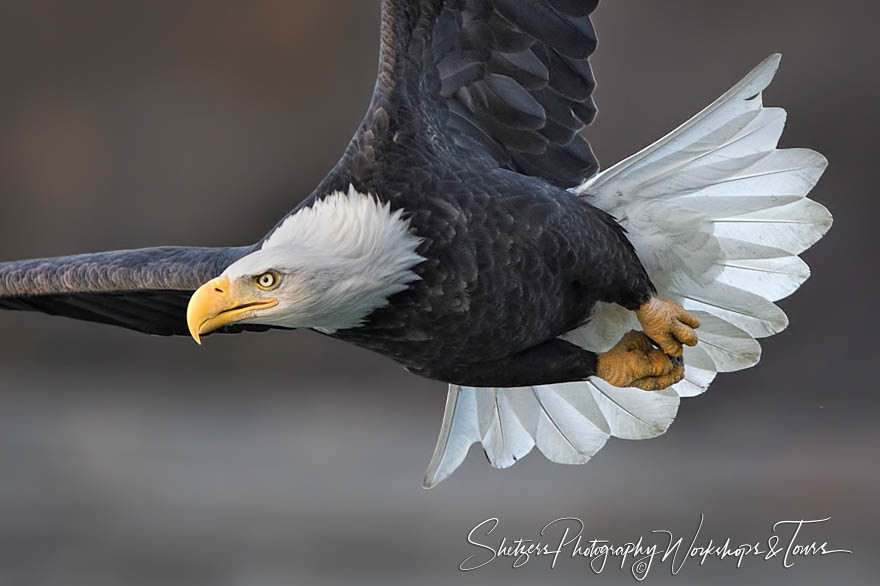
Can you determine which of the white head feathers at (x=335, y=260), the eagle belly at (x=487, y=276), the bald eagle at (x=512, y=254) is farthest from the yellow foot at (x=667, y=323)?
the white head feathers at (x=335, y=260)

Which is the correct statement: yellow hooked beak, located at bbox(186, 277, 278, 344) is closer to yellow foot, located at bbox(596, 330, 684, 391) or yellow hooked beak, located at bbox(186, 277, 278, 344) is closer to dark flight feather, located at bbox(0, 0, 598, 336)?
dark flight feather, located at bbox(0, 0, 598, 336)

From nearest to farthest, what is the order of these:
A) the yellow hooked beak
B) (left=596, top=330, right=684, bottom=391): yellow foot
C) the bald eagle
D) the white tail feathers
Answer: the yellow hooked beak, the bald eagle, the white tail feathers, (left=596, top=330, right=684, bottom=391): yellow foot

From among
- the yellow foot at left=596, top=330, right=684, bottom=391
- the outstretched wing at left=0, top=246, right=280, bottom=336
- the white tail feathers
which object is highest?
the outstretched wing at left=0, top=246, right=280, bottom=336

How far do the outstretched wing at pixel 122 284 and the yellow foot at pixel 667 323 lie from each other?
745mm

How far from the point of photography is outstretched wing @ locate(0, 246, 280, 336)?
9.02 feet

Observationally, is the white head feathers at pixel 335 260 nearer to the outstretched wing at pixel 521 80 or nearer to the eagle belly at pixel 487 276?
the eagle belly at pixel 487 276

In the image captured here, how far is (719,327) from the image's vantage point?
115 inches

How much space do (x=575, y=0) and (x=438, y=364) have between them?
2.69 ft

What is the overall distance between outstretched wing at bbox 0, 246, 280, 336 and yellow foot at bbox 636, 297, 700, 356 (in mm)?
745

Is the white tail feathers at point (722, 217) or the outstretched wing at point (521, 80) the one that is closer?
the white tail feathers at point (722, 217)

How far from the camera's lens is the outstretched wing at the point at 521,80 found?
2.91 m

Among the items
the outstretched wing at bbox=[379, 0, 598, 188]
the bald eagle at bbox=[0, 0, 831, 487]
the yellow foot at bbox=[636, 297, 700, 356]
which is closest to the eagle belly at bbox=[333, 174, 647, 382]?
the bald eagle at bbox=[0, 0, 831, 487]

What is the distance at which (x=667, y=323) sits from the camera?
109 inches

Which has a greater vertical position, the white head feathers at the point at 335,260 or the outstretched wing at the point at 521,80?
the outstretched wing at the point at 521,80
